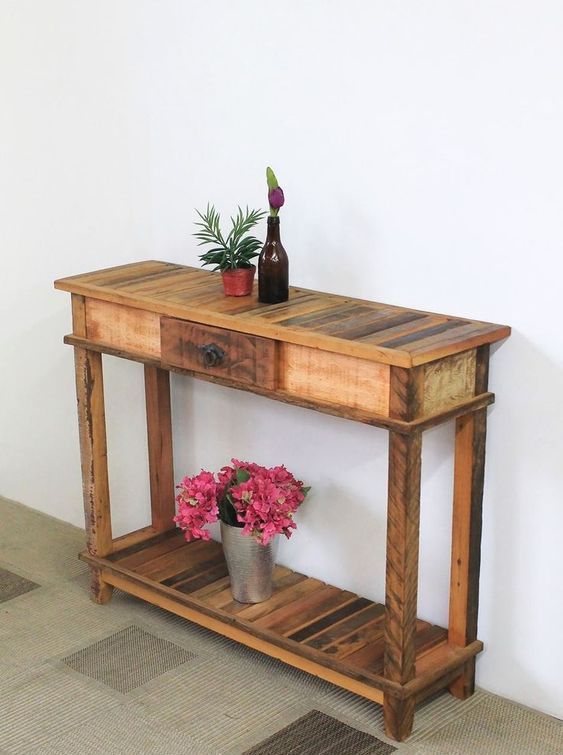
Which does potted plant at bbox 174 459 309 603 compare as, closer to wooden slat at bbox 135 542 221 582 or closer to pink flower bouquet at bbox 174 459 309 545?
pink flower bouquet at bbox 174 459 309 545

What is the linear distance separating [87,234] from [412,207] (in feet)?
3.86

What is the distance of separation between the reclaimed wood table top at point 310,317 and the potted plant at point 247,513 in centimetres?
45

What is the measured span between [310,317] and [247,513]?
528mm

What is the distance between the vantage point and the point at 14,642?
287cm

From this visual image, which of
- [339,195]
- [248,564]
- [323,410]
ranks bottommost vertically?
[248,564]

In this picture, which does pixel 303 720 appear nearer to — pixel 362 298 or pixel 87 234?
pixel 362 298

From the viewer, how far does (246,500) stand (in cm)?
267

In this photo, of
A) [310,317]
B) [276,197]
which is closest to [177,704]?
[310,317]

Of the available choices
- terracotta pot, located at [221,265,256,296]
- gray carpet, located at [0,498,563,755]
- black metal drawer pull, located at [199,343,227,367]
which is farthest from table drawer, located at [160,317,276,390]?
gray carpet, located at [0,498,563,755]

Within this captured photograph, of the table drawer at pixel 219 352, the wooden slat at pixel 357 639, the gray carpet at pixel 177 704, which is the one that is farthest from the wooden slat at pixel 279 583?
the table drawer at pixel 219 352

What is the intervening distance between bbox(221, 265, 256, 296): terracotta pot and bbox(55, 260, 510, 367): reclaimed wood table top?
0.02 m

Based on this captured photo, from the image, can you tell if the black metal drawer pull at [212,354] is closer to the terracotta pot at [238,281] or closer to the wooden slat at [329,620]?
the terracotta pot at [238,281]

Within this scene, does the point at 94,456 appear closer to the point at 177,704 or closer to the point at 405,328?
the point at 177,704

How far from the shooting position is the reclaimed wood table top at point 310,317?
2.23 metres
